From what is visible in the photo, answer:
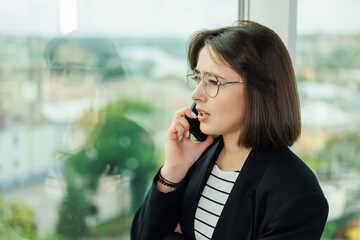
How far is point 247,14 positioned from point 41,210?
130 cm

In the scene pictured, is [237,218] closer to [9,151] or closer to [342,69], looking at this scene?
[9,151]

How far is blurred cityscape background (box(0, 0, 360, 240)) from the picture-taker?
60.9 inches

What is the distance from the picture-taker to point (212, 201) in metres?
1.38

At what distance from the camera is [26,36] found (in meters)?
1.54

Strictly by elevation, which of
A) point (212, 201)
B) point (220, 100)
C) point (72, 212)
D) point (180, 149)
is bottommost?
point (72, 212)

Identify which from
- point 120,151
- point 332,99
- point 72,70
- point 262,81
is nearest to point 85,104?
point 72,70

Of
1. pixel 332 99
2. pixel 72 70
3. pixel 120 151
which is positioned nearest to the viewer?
pixel 72 70

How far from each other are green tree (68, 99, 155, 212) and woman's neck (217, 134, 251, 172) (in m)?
0.49

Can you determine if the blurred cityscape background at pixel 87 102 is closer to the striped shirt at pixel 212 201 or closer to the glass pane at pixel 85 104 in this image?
the glass pane at pixel 85 104

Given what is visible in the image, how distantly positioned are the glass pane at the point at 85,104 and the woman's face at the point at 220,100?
1.65 feet

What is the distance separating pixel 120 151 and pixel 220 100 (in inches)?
25.3

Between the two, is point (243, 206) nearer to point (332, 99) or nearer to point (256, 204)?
point (256, 204)

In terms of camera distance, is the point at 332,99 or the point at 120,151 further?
the point at 332,99

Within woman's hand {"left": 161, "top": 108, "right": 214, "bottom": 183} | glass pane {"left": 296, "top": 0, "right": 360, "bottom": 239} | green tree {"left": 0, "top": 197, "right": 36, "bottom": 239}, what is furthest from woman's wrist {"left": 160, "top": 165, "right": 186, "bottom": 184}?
glass pane {"left": 296, "top": 0, "right": 360, "bottom": 239}
